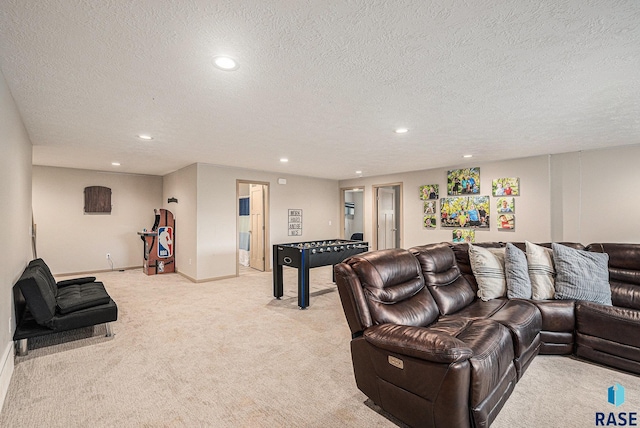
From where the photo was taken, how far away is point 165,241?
666cm

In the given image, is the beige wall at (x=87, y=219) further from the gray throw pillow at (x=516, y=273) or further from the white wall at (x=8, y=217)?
the gray throw pillow at (x=516, y=273)

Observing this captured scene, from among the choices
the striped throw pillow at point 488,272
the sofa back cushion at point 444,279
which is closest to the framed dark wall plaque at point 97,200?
the sofa back cushion at point 444,279

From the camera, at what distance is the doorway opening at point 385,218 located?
7676mm

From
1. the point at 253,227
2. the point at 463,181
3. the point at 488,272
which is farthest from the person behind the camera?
the point at 253,227

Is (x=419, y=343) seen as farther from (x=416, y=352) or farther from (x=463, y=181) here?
(x=463, y=181)

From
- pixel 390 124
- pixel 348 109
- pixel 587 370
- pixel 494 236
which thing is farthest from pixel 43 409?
pixel 494 236

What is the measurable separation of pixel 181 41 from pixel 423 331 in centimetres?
225

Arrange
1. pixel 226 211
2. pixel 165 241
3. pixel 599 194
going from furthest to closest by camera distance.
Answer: pixel 165 241, pixel 226 211, pixel 599 194

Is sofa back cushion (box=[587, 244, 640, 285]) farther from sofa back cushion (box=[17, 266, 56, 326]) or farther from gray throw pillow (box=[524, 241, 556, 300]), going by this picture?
sofa back cushion (box=[17, 266, 56, 326])

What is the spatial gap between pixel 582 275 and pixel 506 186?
114 inches

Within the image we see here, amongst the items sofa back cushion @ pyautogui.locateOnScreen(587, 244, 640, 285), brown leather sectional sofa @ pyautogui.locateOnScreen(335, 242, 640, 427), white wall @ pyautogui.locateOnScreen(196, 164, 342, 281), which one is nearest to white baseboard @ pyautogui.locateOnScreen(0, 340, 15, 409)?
brown leather sectional sofa @ pyautogui.locateOnScreen(335, 242, 640, 427)

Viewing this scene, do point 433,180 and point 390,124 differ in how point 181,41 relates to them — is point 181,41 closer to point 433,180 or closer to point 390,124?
point 390,124

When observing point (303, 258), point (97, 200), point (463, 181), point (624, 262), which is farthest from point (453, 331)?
point (97, 200)

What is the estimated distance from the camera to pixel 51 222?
6387 mm
